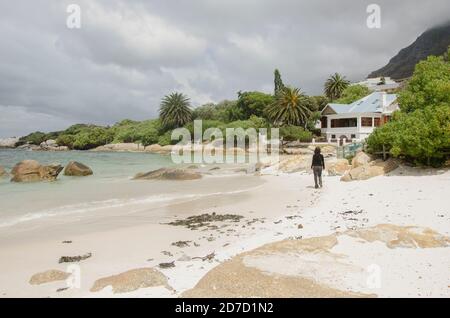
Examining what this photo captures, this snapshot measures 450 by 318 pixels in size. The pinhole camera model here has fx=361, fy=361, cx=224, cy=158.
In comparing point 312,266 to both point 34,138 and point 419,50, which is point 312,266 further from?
point 419,50

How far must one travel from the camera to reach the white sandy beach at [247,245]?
555cm

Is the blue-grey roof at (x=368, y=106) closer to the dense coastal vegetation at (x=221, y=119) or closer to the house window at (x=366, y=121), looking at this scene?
the house window at (x=366, y=121)

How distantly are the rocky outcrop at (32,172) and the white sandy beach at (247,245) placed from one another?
1509 cm

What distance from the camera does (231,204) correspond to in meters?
14.2

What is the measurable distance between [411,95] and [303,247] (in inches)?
659

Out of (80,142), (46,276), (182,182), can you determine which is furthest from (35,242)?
(80,142)

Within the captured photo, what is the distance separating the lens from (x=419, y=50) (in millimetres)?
159250

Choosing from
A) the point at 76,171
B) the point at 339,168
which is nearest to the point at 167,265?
the point at 339,168

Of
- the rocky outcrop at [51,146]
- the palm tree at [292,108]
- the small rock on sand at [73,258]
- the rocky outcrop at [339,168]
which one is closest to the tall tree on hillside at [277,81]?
the palm tree at [292,108]

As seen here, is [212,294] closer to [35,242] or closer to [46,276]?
[46,276]

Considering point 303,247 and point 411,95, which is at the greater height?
point 411,95

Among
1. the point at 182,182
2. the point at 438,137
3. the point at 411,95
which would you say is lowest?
the point at 182,182

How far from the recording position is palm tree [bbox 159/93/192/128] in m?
93.7

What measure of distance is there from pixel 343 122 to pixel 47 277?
55.3m
